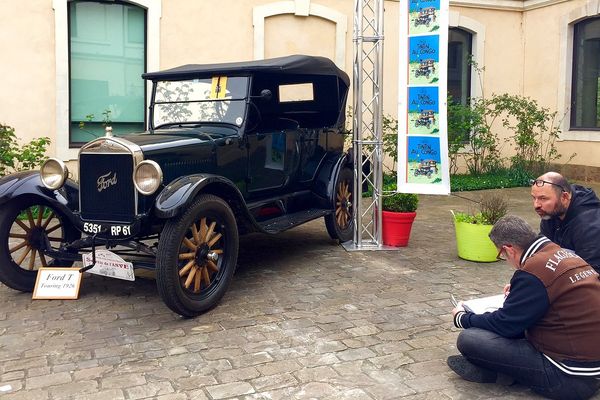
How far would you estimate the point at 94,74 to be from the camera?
10.1 m

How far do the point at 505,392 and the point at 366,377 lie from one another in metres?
0.78

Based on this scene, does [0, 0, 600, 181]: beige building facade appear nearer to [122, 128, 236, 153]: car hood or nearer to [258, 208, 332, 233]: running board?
[122, 128, 236, 153]: car hood

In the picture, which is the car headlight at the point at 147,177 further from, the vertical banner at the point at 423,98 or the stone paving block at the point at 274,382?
the vertical banner at the point at 423,98

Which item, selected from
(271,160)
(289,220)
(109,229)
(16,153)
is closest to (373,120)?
(271,160)

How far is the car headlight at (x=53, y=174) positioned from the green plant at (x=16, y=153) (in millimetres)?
3795

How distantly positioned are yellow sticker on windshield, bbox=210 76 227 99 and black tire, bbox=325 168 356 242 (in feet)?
5.82

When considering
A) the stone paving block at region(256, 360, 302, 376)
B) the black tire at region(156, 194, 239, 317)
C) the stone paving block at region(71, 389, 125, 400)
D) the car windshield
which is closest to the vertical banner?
the car windshield

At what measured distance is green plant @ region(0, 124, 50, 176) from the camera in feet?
27.7

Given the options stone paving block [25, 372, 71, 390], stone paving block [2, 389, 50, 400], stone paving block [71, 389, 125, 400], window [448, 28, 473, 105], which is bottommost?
stone paving block [2, 389, 50, 400]

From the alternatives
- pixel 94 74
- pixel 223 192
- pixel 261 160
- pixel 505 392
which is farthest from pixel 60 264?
pixel 94 74

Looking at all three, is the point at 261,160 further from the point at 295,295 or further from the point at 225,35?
the point at 225,35

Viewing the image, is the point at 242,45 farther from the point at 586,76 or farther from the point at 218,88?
the point at 586,76

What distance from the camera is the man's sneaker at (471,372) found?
3.47 meters

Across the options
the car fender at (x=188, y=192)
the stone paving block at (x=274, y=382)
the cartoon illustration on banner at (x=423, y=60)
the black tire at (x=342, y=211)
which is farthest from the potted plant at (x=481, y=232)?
the stone paving block at (x=274, y=382)
